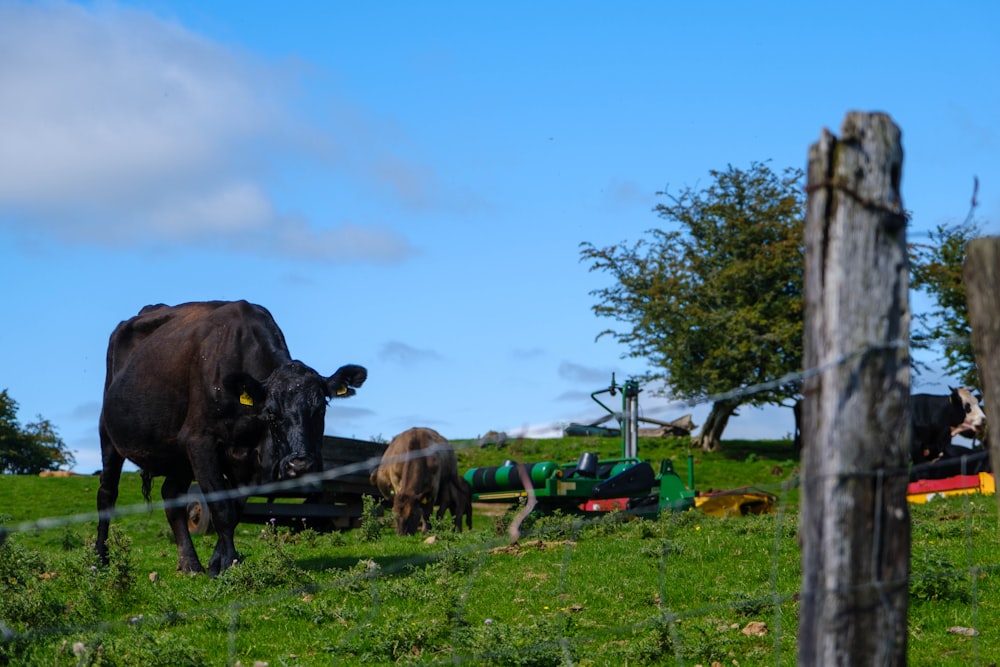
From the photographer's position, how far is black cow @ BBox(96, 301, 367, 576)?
11.5 m

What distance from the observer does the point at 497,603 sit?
380 inches

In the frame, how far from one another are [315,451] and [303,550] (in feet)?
14.2

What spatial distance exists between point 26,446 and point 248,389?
152 ft

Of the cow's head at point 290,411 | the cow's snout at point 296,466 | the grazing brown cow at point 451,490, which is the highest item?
the cow's head at point 290,411

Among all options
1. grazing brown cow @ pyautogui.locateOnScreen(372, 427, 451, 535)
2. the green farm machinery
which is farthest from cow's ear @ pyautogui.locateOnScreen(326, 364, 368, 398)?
the green farm machinery

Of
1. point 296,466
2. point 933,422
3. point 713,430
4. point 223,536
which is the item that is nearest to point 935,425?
point 933,422

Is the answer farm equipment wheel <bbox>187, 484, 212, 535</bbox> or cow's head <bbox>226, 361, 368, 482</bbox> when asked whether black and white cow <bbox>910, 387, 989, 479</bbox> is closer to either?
farm equipment wheel <bbox>187, 484, 212, 535</bbox>

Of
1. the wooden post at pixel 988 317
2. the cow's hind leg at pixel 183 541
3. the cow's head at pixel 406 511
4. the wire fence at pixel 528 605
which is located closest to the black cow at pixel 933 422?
the cow's head at pixel 406 511

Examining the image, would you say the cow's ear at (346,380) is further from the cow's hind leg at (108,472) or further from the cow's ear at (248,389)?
the cow's hind leg at (108,472)

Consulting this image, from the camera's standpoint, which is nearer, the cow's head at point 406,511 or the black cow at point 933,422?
the cow's head at point 406,511

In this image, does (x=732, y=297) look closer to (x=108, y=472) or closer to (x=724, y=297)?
(x=724, y=297)

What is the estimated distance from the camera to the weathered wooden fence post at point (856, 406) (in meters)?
4.14

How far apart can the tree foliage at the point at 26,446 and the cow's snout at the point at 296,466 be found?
44.8m

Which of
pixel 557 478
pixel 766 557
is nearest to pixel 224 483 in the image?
pixel 766 557
